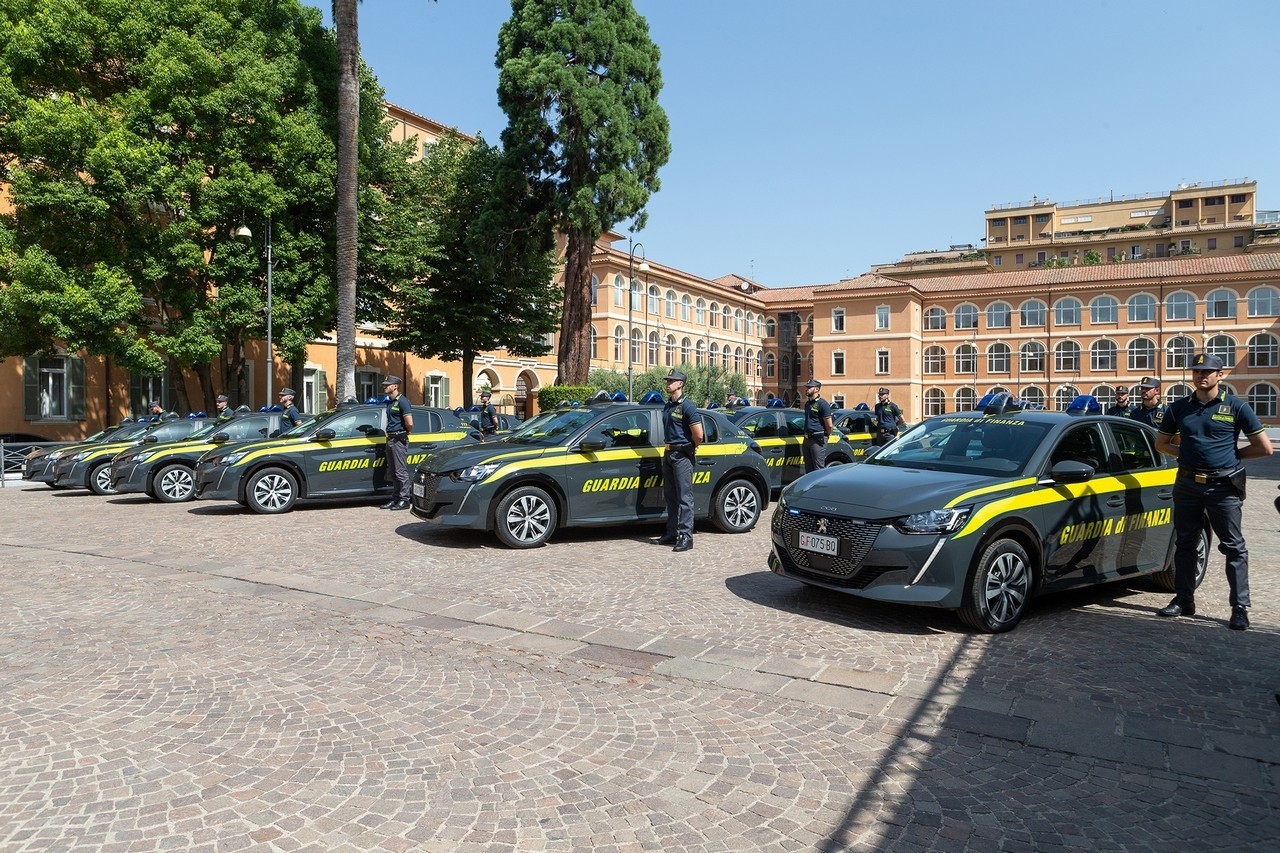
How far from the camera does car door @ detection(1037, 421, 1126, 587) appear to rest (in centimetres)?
636

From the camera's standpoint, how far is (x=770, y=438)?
46.2 feet

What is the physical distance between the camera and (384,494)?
1380 centimetres

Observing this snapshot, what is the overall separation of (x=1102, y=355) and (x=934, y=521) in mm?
71774

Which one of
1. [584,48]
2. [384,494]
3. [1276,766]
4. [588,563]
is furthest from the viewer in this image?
[584,48]

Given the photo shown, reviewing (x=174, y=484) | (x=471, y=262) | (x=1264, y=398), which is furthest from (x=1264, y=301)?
(x=174, y=484)

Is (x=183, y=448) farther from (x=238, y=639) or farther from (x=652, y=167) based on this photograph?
(x=652, y=167)

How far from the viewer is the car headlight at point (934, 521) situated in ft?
19.1

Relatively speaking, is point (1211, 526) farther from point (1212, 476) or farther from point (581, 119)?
point (581, 119)

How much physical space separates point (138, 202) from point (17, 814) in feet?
76.6

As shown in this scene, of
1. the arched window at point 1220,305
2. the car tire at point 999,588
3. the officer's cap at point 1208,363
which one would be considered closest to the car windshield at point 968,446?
the car tire at point 999,588

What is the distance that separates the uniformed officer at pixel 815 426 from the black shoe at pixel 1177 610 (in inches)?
258

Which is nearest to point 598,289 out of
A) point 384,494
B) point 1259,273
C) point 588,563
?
point 1259,273

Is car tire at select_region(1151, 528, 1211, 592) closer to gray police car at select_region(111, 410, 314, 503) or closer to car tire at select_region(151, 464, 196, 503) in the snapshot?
gray police car at select_region(111, 410, 314, 503)

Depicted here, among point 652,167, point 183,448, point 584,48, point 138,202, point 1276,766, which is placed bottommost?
point 1276,766
